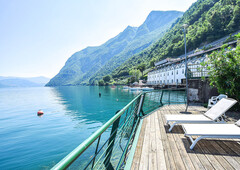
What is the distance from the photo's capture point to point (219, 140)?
358 cm

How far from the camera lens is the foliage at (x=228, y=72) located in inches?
260

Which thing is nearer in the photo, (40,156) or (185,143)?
(185,143)

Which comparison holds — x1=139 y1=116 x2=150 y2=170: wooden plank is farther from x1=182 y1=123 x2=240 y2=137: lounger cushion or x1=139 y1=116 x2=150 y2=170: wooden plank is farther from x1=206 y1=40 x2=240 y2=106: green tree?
x1=206 y1=40 x2=240 y2=106: green tree

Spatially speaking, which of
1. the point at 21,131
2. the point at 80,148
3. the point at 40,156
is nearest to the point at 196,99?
the point at 80,148

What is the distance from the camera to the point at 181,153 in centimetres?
300

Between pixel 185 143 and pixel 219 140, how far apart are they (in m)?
1.02

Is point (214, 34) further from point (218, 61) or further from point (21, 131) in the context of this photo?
point (21, 131)

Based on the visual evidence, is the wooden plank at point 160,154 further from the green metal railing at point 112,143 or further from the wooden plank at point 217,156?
the wooden plank at point 217,156

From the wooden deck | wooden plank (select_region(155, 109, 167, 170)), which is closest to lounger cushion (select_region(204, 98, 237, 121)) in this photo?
the wooden deck

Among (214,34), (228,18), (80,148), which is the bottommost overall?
(80,148)

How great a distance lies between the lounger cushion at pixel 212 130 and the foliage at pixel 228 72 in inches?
170

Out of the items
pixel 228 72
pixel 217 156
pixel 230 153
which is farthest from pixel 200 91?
pixel 217 156

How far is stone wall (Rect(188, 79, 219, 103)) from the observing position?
28.7 feet

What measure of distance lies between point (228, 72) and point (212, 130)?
17.2 ft
